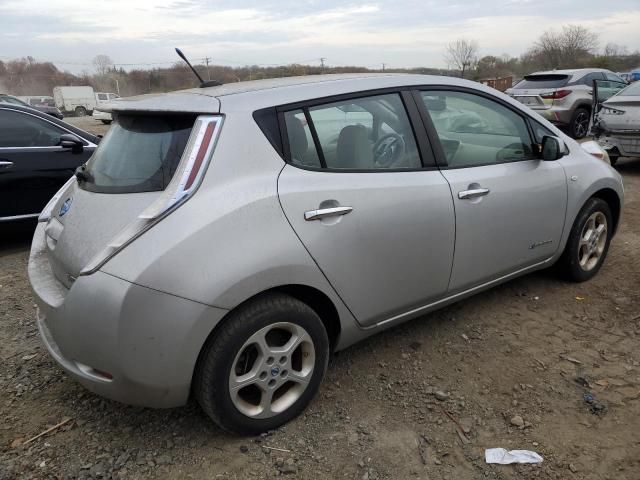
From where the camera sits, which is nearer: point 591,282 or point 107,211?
point 107,211

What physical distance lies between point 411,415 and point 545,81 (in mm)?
11424

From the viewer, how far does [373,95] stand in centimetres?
276

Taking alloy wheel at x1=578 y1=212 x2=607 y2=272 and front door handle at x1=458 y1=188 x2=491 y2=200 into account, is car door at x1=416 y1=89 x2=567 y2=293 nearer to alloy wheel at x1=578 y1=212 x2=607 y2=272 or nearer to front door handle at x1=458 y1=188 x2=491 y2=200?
front door handle at x1=458 y1=188 x2=491 y2=200

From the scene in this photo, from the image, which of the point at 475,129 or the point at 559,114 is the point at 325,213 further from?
the point at 559,114

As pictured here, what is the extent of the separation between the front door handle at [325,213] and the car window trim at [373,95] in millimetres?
205

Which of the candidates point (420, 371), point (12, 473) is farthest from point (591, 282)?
point (12, 473)

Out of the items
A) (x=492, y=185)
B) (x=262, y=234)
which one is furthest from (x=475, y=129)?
(x=262, y=234)

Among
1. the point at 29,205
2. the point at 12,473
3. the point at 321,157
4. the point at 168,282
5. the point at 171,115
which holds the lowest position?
the point at 12,473

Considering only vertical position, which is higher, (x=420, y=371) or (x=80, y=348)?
(x=80, y=348)

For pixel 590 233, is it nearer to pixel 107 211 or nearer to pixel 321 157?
pixel 321 157

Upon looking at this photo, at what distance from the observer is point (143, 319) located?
198 centimetres

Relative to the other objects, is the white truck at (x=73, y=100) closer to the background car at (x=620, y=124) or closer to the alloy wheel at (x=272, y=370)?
the background car at (x=620, y=124)

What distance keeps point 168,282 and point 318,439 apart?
1040 mm

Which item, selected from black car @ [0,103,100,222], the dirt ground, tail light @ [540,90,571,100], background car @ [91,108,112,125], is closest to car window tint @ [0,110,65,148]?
black car @ [0,103,100,222]
